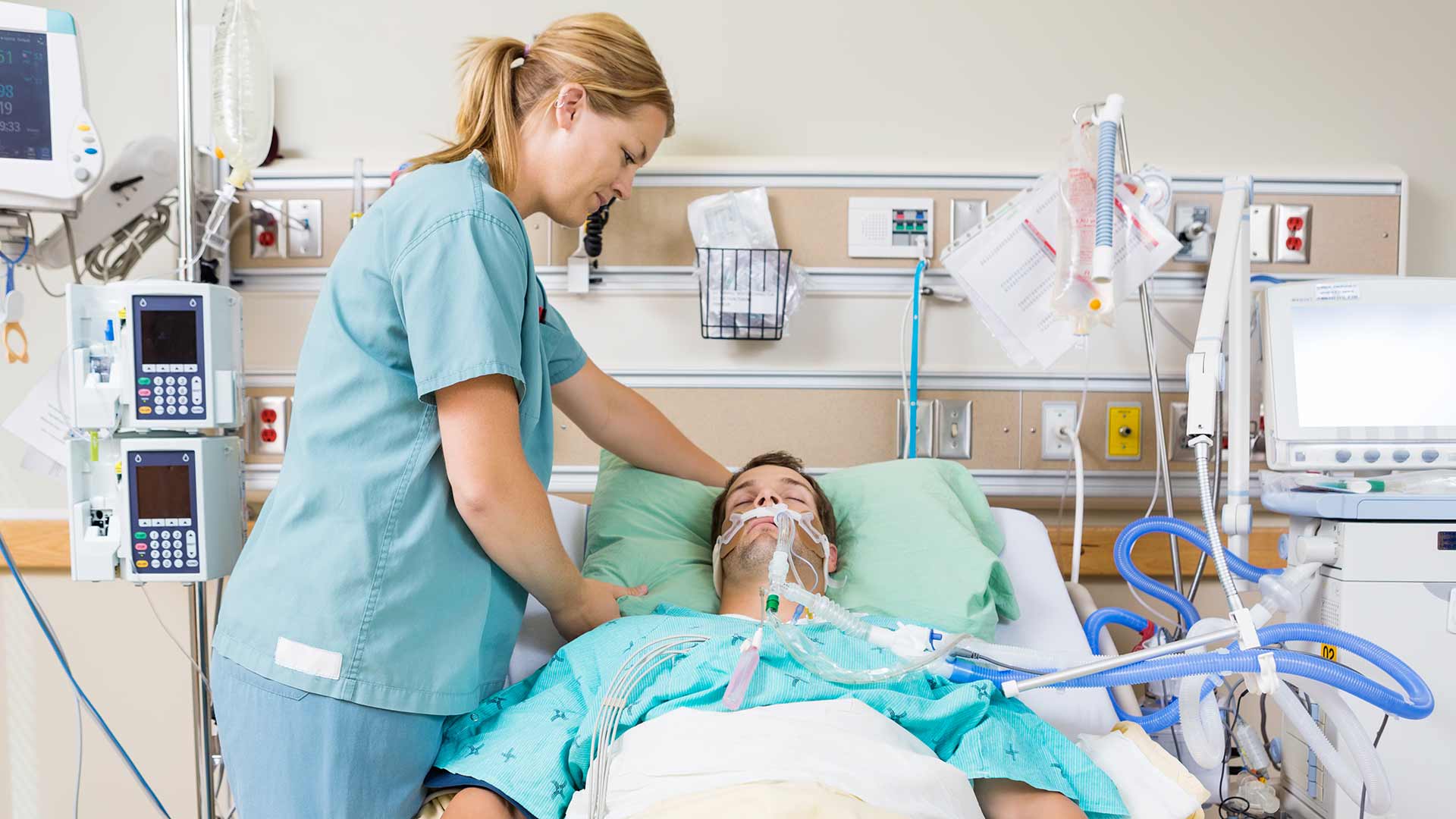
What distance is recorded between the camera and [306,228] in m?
2.10

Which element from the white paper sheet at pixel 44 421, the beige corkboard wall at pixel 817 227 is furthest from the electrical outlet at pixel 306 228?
the white paper sheet at pixel 44 421

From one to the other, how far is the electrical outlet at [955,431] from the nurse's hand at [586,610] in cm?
92

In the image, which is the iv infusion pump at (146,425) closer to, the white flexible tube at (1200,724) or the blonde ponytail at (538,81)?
the blonde ponytail at (538,81)

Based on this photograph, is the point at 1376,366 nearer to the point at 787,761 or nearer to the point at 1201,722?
the point at 1201,722

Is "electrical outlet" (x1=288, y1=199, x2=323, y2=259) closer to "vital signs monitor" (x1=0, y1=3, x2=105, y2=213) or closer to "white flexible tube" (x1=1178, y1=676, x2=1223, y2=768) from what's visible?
"vital signs monitor" (x1=0, y1=3, x2=105, y2=213)

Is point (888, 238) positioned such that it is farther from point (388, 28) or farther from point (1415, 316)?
point (388, 28)

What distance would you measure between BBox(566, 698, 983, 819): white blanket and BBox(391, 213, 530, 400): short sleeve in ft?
1.66

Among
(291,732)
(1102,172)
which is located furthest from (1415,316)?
(291,732)

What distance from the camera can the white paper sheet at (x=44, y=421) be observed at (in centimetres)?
196

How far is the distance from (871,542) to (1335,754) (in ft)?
2.49

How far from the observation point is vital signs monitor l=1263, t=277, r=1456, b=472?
162 centimetres

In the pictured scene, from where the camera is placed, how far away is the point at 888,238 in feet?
6.81

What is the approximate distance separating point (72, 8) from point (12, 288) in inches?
31.0

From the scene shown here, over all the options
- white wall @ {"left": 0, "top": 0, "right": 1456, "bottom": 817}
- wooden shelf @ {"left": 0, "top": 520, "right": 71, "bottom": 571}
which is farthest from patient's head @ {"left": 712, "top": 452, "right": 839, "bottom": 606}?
wooden shelf @ {"left": 0, "top": 520, "right": 71, "bottom": 571}
